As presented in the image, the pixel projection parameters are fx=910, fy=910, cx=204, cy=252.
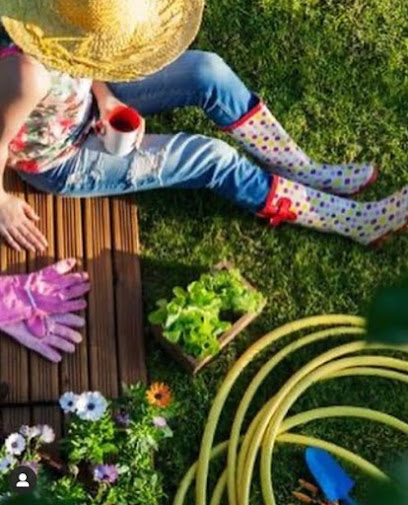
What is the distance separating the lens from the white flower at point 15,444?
1858 millimetres

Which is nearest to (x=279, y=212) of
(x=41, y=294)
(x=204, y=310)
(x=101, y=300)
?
(x=204, y=310)

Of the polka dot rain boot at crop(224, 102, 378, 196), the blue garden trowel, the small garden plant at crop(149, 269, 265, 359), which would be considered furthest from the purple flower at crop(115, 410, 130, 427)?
the polka dot rain boot at crop(224, 102, 378, 196)

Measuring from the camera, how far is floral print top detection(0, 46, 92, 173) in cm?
197

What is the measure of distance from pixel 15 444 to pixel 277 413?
632 millimetres

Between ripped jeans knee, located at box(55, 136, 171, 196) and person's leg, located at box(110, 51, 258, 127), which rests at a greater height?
person's leg, located at box(110, 51, 258, 127)

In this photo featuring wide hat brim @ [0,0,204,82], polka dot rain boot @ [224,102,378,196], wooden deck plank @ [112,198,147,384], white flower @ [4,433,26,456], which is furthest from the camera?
polka dot rain boot @ [224,102,378,196]

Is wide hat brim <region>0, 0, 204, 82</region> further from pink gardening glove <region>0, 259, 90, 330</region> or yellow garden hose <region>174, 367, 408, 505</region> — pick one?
yellow garden hose <region>174, 367, 408, 505</region>

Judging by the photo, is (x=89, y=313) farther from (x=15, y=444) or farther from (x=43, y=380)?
(x=15, y=444)

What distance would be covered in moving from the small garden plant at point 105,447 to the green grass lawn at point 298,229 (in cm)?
23

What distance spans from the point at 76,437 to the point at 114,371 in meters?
0.31

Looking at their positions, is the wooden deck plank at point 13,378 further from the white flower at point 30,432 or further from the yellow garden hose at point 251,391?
the yellow garden hose at point 251,391

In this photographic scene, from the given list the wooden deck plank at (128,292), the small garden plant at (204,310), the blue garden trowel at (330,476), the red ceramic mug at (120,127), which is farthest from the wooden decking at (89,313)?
the blue garden trowel at (330,476)

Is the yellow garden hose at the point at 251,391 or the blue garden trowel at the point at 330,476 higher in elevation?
the yellow garden hose at the point at 251,391

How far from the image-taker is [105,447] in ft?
6.15
